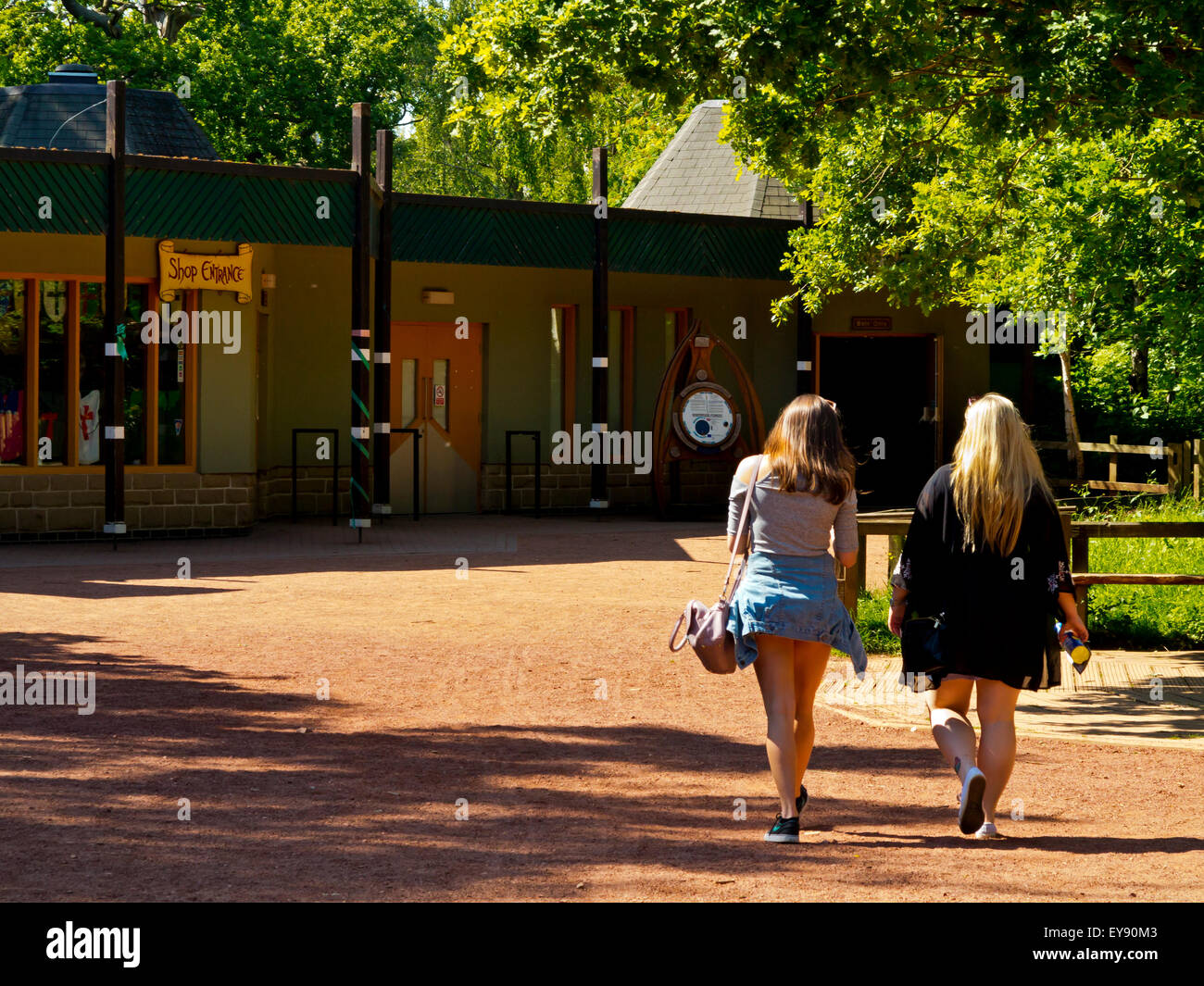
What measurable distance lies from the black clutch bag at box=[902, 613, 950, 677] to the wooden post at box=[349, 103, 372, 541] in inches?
446

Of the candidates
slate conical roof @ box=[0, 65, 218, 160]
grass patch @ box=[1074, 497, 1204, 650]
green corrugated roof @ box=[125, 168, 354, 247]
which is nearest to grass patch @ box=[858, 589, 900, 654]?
grass patch @ box=[1074, 497, 1204, 650]

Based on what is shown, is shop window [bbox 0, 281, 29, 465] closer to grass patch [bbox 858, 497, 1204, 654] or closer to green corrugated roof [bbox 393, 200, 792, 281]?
green corrugated roof [bbox 393, 200, 792, 281]

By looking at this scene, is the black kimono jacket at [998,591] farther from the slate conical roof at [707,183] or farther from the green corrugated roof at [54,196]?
the slate conical roof at [707,183]

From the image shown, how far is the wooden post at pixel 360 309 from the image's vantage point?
648 inches

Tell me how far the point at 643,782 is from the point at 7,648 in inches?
201

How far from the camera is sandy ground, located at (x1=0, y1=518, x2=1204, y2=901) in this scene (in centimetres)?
515

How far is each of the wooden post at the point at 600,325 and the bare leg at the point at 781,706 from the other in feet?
44.4

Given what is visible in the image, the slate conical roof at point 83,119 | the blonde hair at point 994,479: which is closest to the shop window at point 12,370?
the slate conical roof at point 83,119

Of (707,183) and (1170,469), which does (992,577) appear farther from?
(707,183)

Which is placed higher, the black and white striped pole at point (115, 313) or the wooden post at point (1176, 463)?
the black and white striped pole at point (115, 313)

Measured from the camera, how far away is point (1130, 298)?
56.7 ft

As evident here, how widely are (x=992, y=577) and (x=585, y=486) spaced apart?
52.2 ft

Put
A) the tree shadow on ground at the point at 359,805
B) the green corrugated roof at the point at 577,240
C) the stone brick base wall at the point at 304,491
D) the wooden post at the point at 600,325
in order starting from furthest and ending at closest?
the stone brick base wall at the point at 304,491 < the wooden post at the point at 600,325 < the green corrugated roof at the point at 577,240 < the tree shadow on ground at the point at 359,805

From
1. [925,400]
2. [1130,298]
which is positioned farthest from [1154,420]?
[1130,298]
